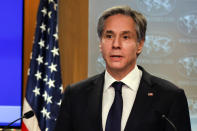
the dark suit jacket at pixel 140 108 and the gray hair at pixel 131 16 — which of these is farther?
the gray hair at pixel 131 16

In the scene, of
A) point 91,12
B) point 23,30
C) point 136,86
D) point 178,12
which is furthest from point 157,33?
point 136,86

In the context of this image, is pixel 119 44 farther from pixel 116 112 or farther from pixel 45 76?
pixel 45 76

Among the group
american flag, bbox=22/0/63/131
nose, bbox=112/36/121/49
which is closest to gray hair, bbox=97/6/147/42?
nose, bbox=112/36/121/49

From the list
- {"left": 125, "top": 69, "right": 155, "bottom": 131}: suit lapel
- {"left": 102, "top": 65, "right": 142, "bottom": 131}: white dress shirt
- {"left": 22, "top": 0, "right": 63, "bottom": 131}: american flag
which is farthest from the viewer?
{"left": 22, "top": 0, "right": 63, "bottom": 131}: american flag

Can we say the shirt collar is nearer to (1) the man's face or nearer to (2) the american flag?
(1) the man's face

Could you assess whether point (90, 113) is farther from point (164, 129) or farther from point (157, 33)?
point (157, 33)

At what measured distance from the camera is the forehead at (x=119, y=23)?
6.36 feet

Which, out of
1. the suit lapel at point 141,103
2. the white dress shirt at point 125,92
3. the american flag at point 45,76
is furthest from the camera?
the american flag at point 45,76

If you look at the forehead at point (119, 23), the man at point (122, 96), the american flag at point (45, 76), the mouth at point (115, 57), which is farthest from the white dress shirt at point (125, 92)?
the american flag at point (45, 76)

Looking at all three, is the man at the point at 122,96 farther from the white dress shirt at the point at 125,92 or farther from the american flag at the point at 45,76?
the american flag at the point at 45,76

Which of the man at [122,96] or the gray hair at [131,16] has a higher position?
the gray hair at [131,16]

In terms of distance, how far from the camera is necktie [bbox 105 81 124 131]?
181cm

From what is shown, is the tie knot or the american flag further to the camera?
the american flag

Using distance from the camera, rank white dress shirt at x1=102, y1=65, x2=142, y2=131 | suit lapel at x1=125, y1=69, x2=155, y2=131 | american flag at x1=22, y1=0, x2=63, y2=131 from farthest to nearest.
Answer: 1. american flag at x1=22, y1=0, x2=63, y2=131
2. white dress shirt at x1=102, y1=65, x2=142, y2=131
3. suit lapel at x1=125, y1=69, x2=155, y2=131
